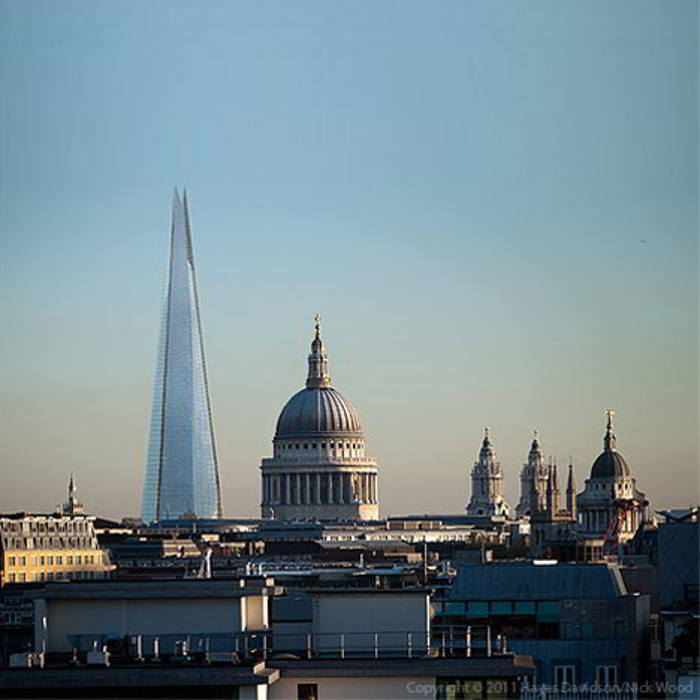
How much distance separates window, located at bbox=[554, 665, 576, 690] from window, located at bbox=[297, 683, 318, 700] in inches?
764

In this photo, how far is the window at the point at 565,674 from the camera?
54112 millimetres

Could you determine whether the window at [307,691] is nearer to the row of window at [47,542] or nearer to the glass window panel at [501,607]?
the glass window panel at [501,607]

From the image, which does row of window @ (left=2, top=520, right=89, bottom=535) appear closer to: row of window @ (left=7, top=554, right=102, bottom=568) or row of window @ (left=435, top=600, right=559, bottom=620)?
row of window @ (left=7, top=554, right=102, bottom=568)

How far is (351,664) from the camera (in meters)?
34.5

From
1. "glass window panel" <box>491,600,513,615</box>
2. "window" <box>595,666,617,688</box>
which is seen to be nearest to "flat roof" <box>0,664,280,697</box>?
"window" <box>595,666,617,688</box>

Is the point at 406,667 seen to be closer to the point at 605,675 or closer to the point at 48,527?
the point at 605,675

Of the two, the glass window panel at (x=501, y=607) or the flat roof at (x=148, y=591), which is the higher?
the glass window panel at (x=501, y=607)

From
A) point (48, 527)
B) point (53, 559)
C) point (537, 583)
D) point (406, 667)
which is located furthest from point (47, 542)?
point (406, 667)

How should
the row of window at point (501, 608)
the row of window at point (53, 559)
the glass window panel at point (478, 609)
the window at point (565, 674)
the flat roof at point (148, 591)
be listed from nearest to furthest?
the flat roof at point (148, 591) < the window at point (565, 674) < the row of window at point (501, 608) < the glass window panel at point (478, 609) < the row of window at point (53, 559)

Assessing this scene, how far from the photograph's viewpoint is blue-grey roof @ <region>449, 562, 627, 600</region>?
198ft

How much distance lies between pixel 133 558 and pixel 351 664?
163987 mm

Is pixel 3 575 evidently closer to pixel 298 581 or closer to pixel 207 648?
pixel 298 581

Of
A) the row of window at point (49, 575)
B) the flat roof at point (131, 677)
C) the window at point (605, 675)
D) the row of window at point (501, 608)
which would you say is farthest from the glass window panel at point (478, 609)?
the row of window at point (49, 575)

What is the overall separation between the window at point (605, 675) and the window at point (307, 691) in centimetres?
1910
